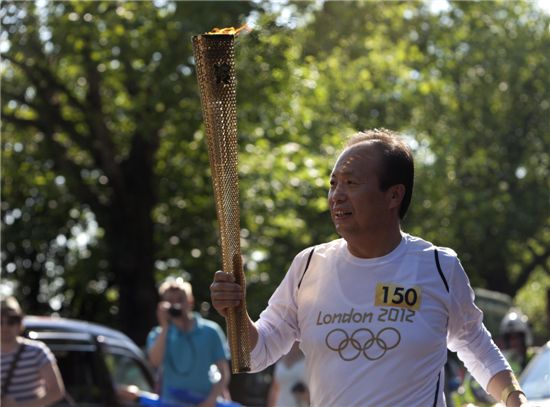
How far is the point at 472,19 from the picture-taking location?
3884 cm

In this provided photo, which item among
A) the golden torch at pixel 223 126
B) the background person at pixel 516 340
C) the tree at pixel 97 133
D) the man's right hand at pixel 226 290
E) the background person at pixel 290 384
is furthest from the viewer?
the tree at pixel 97 133

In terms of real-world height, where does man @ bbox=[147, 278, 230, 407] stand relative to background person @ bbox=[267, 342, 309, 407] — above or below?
above

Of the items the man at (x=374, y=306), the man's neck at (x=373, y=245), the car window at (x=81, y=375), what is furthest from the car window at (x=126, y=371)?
the man's neck at (x=373, y=245)

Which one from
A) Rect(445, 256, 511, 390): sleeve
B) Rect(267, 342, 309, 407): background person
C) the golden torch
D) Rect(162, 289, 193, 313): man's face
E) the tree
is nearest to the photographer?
the golden torch

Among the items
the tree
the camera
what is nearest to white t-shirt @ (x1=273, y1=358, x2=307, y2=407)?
the camera

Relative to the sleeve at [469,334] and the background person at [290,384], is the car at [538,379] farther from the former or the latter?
the sleeve at [469,334]

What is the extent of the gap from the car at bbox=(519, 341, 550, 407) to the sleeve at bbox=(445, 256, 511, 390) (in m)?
3.86

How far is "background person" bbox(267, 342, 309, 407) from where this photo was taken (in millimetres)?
12055

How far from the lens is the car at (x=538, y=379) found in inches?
352

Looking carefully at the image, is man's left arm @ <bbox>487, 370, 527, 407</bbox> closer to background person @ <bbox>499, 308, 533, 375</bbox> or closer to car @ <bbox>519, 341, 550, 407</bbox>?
car @ <bbox>519, 341, 550, 407</bbox>

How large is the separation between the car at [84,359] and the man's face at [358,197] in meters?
7.09

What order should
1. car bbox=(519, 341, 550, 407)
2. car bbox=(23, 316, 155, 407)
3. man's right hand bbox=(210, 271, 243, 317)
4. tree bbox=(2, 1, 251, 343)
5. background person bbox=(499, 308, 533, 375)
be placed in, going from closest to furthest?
1. man's right hand bbox=(210, 271, 243, 317)
2. car bbox=(519, 341, 550, 407)
3. car bbox=(23, 316, 155, 407)
4. background person bbox=(499, 308, 533, 375)
5. tree bbox=(2, 1, 251, 343)

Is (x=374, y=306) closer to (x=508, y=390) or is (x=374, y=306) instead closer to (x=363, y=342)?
(x=363, y=342)

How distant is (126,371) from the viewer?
12469mm
